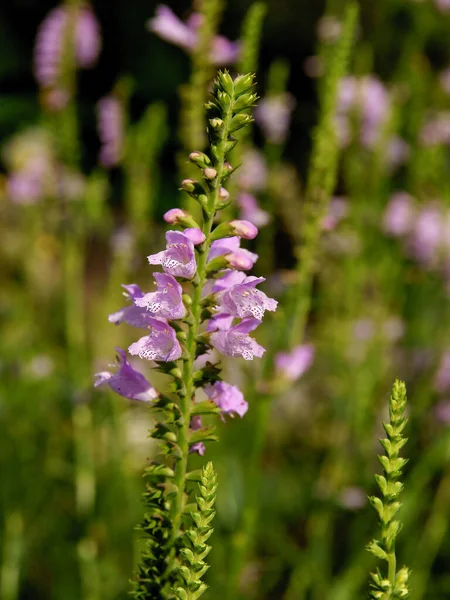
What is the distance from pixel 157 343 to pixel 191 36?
4.93 feet

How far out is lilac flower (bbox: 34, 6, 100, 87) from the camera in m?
3.19

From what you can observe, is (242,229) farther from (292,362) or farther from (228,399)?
(292,362)

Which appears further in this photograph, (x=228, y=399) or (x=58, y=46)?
(x=58, y=46)

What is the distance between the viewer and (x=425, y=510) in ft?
11.3

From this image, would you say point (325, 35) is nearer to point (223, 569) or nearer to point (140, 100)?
point (223, 569)

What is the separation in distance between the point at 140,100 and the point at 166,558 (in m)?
8.29

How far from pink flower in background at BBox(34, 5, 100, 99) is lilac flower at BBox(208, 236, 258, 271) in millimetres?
2028

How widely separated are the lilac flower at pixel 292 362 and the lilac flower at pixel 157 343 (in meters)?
1.08

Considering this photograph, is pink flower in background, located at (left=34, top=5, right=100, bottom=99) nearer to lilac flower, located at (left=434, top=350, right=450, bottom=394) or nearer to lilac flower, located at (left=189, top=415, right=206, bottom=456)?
lilac flower, located at (left=434, top=350, right=450, bottom=394)

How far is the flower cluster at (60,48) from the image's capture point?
2.95 metres

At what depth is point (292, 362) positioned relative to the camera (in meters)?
2.21

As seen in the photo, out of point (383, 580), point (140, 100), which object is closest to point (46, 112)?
point (383, 580)

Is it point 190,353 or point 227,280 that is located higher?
point 227,280

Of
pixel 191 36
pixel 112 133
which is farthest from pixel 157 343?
pixel 112 133
